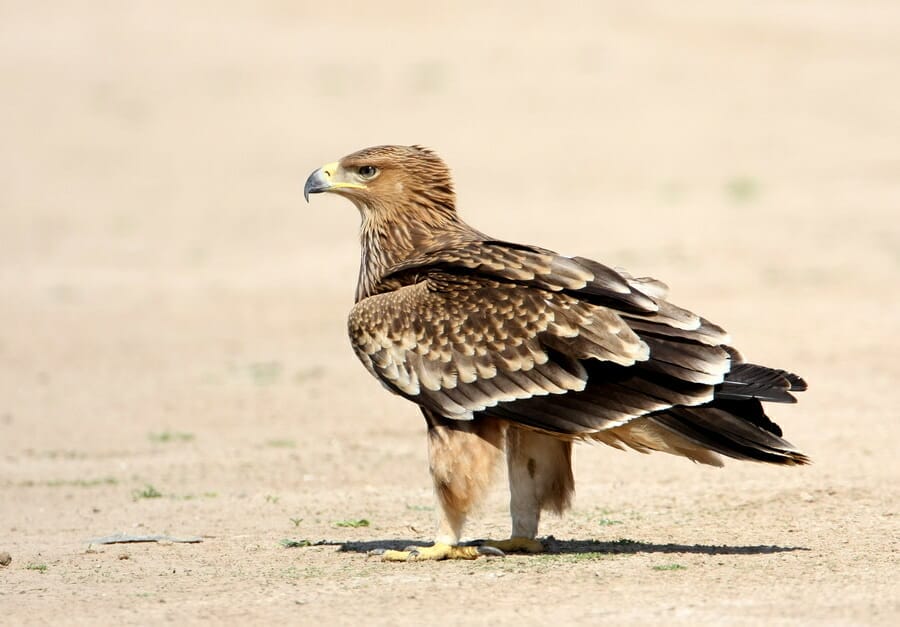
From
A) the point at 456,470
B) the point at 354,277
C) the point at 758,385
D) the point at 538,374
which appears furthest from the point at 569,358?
the point at 354,277

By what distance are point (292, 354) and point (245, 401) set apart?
103 inches

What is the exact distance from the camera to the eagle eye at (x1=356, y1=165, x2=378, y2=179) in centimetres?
836

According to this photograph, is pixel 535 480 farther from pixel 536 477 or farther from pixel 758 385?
pixel 758 385

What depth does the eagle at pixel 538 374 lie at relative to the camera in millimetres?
6957

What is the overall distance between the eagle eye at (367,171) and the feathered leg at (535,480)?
1746 millimetres

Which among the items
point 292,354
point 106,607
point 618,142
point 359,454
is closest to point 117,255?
point 292,354

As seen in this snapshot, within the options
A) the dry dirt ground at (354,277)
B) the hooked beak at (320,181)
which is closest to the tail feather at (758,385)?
the dry dirt ground at (354,277)

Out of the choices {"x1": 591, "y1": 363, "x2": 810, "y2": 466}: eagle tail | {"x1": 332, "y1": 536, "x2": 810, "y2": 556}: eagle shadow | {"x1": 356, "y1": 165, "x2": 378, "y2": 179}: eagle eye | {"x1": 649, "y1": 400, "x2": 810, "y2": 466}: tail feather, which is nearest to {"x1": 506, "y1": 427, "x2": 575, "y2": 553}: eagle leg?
{"x1": 332, "y1": 536, "x2": 810, "y2": 556}: eagle shadow

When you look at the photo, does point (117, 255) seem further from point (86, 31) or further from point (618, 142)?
point (86, 31)

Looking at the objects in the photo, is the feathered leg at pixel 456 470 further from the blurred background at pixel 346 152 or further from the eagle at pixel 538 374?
the blurred background at pixel 346 152

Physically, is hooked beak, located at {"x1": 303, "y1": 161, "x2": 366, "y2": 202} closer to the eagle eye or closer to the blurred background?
the eagle eye

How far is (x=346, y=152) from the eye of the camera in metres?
28.2

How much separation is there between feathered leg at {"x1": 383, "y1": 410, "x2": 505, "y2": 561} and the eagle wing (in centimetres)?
11

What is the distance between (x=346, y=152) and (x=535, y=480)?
68.9ft
